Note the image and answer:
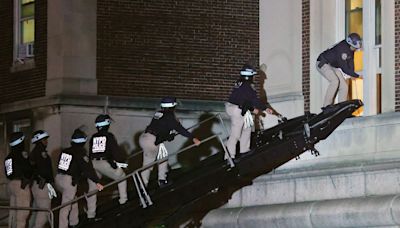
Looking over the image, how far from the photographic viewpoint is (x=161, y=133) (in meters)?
25.6

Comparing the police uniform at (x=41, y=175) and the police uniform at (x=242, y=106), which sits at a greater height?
the police uniform at (x=242, y=106)

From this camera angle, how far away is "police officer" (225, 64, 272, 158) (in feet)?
80.7

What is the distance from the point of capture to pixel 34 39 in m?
33.0

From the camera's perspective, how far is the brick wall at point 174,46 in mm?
32112

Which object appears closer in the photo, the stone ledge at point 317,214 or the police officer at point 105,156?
the stone ledge at point 317,214

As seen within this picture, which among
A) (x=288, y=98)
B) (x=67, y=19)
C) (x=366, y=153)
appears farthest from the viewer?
(x=67, y=19)

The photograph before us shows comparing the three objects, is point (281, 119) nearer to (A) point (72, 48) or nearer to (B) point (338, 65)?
(B) point (338, 65)

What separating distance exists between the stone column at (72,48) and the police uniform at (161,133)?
5.81 m

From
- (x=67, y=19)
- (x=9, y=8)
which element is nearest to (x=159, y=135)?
(x=67, y=19)

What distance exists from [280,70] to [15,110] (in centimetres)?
861

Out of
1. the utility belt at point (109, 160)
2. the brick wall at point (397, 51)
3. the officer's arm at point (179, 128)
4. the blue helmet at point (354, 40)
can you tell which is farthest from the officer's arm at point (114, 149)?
the brick wall at point (397, 51)

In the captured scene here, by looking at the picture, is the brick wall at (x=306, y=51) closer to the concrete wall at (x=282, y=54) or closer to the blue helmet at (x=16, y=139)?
the concrete wall at (x=282, y=54)

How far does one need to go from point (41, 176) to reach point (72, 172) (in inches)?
47.5

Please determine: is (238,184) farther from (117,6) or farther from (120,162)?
(117,6)
